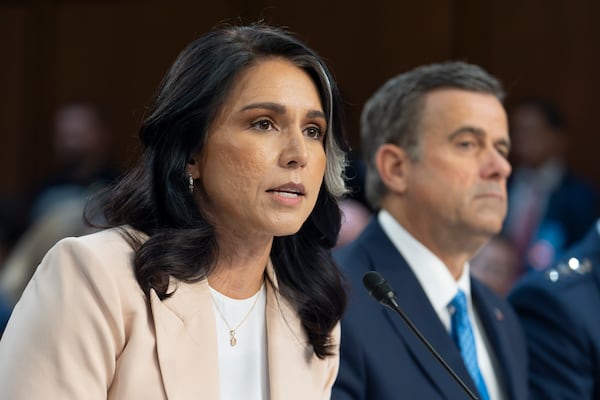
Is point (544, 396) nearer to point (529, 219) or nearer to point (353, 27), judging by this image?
point (529, 219)

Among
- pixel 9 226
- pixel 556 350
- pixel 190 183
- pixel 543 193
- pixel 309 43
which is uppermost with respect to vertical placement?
pixel 190 183


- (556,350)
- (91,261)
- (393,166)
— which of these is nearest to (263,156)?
(91,261)

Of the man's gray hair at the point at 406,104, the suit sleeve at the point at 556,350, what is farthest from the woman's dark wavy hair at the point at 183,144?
the suit sleeve at the point at 556,350

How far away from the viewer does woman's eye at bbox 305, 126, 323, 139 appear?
2677mm

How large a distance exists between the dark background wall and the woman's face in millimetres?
3070

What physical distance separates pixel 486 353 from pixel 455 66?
87cm

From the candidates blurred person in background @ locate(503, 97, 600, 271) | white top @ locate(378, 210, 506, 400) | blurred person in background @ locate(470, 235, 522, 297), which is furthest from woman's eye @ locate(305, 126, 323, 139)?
blurred person in background @ locate(503, 97, 600, 271)

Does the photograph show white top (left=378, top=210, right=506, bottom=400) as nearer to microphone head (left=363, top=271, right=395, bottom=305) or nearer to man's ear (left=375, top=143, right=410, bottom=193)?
man's ear (left=375, top=143, right=410, bottom=193)

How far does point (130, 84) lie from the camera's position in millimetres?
7934

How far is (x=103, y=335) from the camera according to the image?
2.40 metres

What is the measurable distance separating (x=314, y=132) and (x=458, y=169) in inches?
37.8

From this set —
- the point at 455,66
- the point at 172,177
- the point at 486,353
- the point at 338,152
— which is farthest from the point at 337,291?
the point at 455,66

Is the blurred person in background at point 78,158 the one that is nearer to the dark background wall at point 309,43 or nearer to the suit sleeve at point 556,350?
the dark background wall at point 309,43

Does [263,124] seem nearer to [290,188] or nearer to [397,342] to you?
[290,188]
